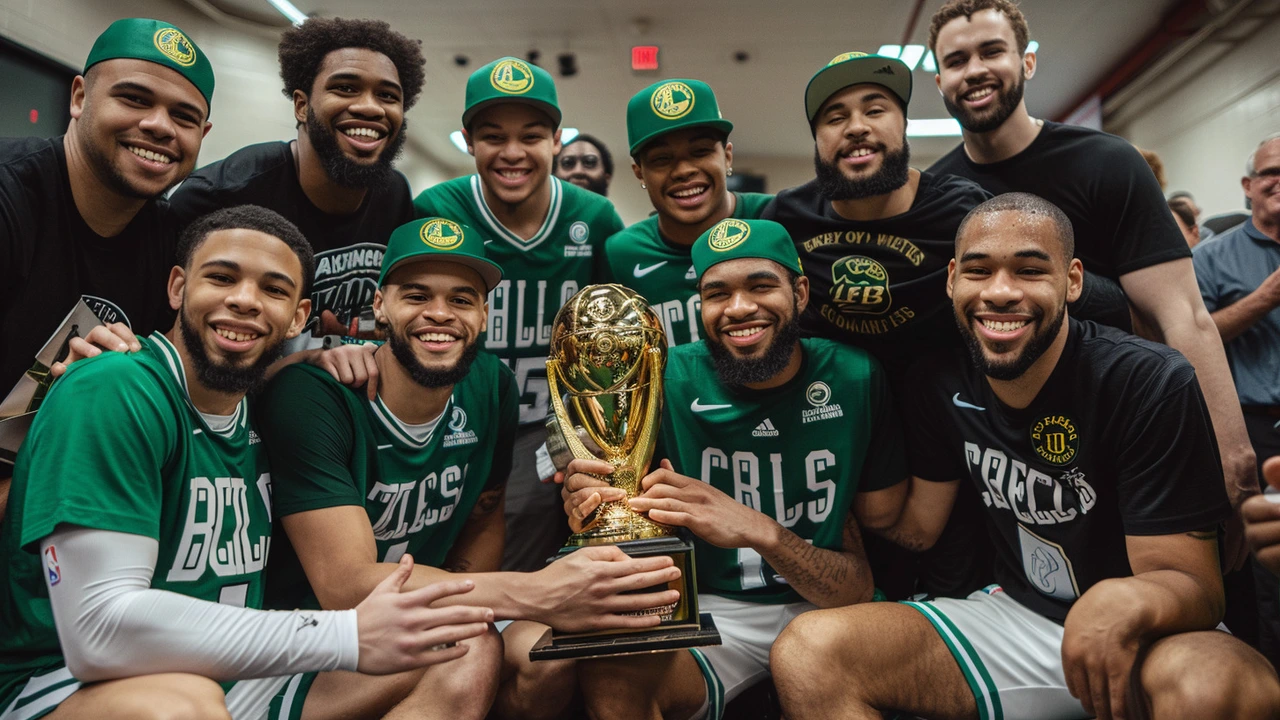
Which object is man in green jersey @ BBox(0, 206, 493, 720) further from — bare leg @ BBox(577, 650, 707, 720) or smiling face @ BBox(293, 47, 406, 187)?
smiling face @ BBox(293, 47, 406, 187)

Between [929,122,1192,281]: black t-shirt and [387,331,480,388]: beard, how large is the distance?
1.79m

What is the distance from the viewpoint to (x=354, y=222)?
2.63 metres

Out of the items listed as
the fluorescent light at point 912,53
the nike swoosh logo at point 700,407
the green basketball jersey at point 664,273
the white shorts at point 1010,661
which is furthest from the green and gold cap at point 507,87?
the fluorescent light at point 912,53

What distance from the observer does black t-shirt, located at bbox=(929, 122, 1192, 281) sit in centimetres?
242

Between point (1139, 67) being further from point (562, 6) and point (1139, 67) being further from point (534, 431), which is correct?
point (534, 431)

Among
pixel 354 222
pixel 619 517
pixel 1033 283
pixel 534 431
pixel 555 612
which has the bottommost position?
pixel 555 612

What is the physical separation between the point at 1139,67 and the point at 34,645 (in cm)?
823

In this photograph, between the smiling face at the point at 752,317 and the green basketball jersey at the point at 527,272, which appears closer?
the smiling face at the point at 752,317

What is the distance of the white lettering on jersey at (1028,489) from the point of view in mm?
2018

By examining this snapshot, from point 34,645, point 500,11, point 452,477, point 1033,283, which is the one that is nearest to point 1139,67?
point 500,11

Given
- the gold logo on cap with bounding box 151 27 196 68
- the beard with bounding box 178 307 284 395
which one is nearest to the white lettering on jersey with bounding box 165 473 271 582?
the beard with bounding box 178 307 284 395

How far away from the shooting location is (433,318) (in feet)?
7.12

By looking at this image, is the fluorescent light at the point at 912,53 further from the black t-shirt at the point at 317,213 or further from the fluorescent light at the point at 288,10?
the black t-shirt at the point at 317,213

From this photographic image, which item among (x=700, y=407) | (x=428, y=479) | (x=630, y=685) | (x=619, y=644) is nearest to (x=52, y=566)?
(x=428, y=479)
